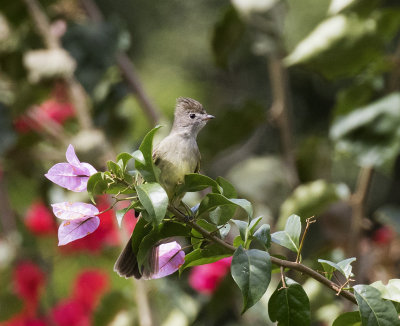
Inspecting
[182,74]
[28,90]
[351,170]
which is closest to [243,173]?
[28,90]

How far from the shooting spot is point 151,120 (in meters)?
1.76

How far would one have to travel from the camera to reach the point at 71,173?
0.70 m

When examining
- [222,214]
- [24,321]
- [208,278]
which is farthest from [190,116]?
[24,321]

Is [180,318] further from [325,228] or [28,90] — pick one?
[28,90]

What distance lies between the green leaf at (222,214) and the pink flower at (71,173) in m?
0.14

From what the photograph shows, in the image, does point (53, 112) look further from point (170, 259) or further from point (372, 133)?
point (170, 259)

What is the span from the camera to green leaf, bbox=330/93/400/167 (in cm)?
141

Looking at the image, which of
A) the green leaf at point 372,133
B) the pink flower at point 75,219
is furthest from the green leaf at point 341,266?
the green leaf at point 372,133

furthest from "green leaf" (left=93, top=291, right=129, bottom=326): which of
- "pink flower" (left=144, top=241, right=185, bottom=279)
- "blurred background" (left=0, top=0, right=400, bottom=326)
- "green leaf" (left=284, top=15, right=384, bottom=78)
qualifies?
"pink flower" (left=144, top=241, right=185, bottom=279)

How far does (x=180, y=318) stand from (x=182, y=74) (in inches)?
91.9

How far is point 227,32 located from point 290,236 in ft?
3.25

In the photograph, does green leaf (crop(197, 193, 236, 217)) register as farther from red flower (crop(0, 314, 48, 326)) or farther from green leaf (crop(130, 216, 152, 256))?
red flower (crop(0, 314, 48, 326))

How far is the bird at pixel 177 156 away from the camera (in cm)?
87

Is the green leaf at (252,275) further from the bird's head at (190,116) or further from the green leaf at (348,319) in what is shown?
the bird's head at (190,116)
